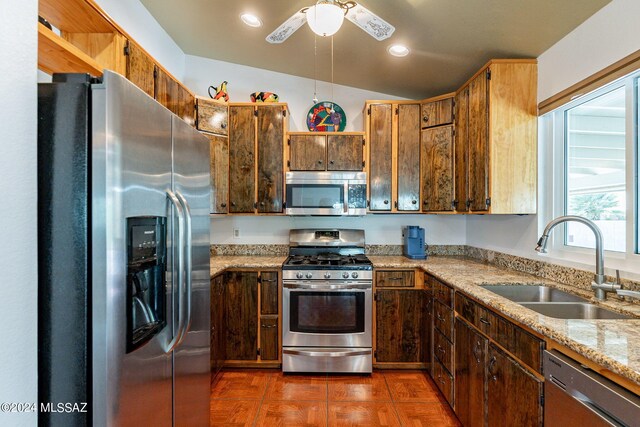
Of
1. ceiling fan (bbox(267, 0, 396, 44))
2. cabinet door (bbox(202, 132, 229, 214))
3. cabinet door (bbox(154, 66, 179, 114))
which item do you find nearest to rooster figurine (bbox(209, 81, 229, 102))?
cabinet door (bbox(202, 132, 229, 214))

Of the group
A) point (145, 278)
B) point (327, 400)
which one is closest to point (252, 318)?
point (327, 400)

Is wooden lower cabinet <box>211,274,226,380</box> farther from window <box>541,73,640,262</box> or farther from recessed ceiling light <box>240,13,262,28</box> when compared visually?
window <box>541,73,640,262</box>

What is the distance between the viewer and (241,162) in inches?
114

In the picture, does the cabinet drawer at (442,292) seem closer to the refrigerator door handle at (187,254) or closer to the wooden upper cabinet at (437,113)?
the wooden upper cabinet at (437,113)

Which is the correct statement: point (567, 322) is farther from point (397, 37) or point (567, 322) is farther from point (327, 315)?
point (397, 37)

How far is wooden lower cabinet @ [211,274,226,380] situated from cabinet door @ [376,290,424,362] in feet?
4.38

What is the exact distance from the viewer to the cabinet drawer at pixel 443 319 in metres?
2.12

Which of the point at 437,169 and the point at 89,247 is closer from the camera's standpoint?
the point at 89,247

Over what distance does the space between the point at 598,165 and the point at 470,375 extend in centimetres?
147

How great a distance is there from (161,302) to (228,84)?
110 inches

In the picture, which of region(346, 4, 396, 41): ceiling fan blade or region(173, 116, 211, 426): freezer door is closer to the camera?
region(173, 116, 211, 426): freezer door

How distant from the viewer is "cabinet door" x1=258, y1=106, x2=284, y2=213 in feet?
9.58

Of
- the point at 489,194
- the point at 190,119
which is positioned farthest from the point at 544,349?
the point at 190,119

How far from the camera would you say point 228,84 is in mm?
3264
